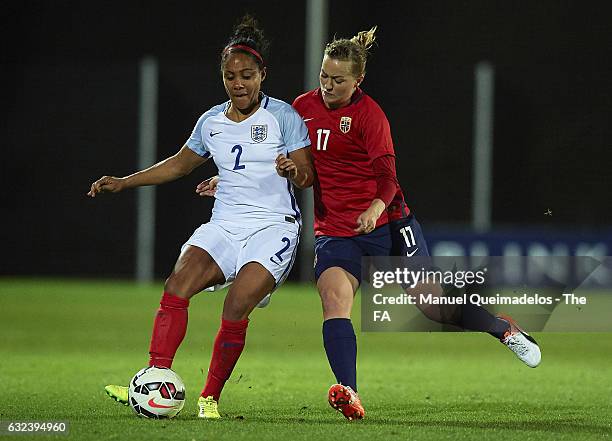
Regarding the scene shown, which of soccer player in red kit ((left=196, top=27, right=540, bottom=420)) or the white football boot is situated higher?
soccer player in red kit ((left=196, top=27, right=540, bottom=420))

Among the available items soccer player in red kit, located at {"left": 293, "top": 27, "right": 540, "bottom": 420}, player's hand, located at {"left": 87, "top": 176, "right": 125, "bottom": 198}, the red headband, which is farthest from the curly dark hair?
player's hand, located at {"left": 87, "top": 176, "right": 125, "bottom": 198}

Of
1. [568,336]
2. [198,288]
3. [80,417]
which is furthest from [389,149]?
[568,336]

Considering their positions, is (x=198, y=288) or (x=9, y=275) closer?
(x=198, y=288)

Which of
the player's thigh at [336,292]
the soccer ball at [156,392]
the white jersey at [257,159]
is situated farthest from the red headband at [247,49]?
the soccer ball at [156,392]

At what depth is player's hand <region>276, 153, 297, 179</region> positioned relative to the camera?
18.8 feet

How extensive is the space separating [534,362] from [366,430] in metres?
1.63

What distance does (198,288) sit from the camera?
5957mm

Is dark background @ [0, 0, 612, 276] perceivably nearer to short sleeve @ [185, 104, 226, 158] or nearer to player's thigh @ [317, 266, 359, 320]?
short sleeve @ [185, 104, 226, 158]

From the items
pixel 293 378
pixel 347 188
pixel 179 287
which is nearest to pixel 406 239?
pixel 347 188

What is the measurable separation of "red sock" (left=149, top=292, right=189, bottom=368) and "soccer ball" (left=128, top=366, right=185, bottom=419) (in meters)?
0.06

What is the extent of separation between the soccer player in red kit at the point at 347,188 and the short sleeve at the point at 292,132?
270mm

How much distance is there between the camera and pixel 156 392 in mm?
5715

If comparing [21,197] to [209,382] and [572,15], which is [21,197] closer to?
[572,15]

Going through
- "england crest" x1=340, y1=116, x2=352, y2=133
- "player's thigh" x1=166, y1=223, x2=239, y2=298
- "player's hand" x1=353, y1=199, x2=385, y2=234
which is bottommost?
"player's thigh" x1=166, y1=223, x2=239, y2=298
